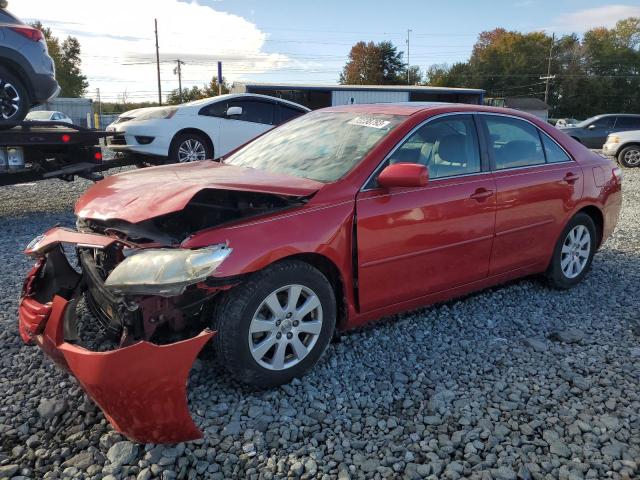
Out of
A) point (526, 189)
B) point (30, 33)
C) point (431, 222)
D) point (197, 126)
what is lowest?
point (431, 222)

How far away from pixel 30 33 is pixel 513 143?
657 cm

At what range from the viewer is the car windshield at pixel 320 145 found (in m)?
3.42

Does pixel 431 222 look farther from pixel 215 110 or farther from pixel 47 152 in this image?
pixel 215 110

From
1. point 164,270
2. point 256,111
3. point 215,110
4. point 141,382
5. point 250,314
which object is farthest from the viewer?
point 256,111

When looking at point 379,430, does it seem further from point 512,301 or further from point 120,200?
point 512,301

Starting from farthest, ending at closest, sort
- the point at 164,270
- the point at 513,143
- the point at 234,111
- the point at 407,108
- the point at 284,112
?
the point at 284,112, the point at 234,111, the point at 513,143, the point at 407,108, the point at 164,270

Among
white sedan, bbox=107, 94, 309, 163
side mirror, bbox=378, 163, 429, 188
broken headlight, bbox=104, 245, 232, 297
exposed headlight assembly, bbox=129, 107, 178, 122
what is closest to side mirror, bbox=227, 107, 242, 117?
white sedan, bbox=107, 94, 309, 163

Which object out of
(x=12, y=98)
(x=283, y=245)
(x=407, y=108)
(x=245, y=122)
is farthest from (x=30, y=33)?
(x=283, y=245)

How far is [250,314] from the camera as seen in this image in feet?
9.02

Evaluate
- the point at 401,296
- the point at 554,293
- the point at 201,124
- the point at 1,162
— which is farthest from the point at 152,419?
the point at 201,124

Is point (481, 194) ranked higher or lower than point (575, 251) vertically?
higher

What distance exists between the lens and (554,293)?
466cm

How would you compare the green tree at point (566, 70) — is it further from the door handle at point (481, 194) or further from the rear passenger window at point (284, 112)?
the door handle at point (481, 194)

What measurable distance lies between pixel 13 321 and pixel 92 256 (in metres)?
1.24
